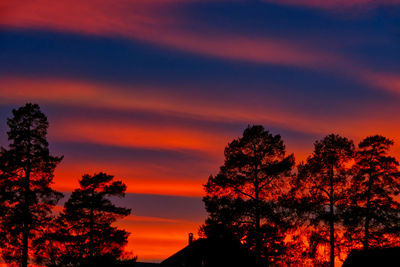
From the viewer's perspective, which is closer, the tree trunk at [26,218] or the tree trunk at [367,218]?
the tree trunk at [26,218]

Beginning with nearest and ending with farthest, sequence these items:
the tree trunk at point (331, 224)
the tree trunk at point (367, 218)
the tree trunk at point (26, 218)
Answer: the tree trunk at point (26, 218) < the tree trunk at point (331, 224) < the tree trunk at point (367, 218)

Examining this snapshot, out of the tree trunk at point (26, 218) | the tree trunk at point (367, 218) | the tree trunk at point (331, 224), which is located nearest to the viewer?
the tree trunk at point (26, 218)

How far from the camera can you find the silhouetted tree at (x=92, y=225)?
187ft

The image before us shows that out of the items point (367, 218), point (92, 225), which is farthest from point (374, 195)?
point (92, 225)

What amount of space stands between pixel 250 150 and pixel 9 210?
62.4 feet

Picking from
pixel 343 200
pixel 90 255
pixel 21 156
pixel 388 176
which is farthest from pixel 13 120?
pixel 388 176

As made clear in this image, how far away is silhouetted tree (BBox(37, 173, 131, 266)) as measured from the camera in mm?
57062

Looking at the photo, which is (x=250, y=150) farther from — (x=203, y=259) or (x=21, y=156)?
(x=21, y=156)

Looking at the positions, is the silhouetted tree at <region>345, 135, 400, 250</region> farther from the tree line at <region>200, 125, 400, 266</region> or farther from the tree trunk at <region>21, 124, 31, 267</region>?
the tree trunk at <region>21, 124, 31, 267</region>

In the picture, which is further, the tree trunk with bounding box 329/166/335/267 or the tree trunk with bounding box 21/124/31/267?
the tree trunk with bounding box 329/166/335/267

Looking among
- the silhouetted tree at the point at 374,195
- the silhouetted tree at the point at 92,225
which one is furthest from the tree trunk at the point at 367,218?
the silhouetted tree at the point at 92,225

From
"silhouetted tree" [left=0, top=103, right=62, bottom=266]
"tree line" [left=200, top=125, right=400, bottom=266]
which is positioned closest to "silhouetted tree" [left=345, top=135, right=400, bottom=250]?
"tree line" [left=200, top=125, right=400, bottom=266]

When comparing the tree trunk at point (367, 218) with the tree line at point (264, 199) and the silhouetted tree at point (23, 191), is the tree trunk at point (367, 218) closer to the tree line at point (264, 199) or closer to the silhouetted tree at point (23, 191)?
the tree line at point (264, 199)

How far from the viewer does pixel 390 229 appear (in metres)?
47.8
